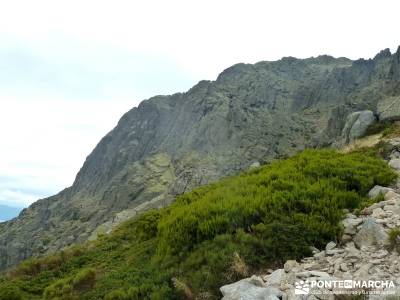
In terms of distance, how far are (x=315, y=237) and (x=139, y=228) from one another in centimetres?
957

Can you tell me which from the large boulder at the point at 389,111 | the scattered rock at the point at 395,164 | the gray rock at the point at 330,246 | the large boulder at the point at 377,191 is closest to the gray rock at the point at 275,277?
the gray rock at the point at 330,246

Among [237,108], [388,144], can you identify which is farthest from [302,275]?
[237,108]

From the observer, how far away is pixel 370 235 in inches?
392

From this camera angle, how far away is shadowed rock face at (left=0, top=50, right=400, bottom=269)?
12231 centimetres

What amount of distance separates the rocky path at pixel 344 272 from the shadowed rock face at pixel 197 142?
298 feet

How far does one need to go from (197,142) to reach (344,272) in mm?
148168

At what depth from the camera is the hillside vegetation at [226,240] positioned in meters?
10.4

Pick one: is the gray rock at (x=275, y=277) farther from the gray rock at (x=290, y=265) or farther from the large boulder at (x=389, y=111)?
the large boulder at (x=389, y=111)

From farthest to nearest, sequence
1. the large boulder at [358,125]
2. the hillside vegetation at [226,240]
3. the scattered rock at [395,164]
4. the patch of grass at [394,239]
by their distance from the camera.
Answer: the large boulder at [358,125], the scattered rock at [395,164], the hillside vegetation at [226,240], the patch of grass at [394,239]

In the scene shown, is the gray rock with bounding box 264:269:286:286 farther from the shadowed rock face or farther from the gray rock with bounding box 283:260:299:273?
the shadowed rock face

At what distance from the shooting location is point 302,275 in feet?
29.2

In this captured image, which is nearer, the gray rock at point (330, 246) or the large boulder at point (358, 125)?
the gray rock at point (330, 246)

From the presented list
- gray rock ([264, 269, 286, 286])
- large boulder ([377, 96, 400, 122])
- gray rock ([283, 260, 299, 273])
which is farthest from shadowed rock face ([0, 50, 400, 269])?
gray rock ([264, 269, 286, 286])

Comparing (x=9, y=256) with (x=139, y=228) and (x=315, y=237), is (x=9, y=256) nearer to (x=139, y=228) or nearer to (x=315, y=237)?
(x=139, y=228)
